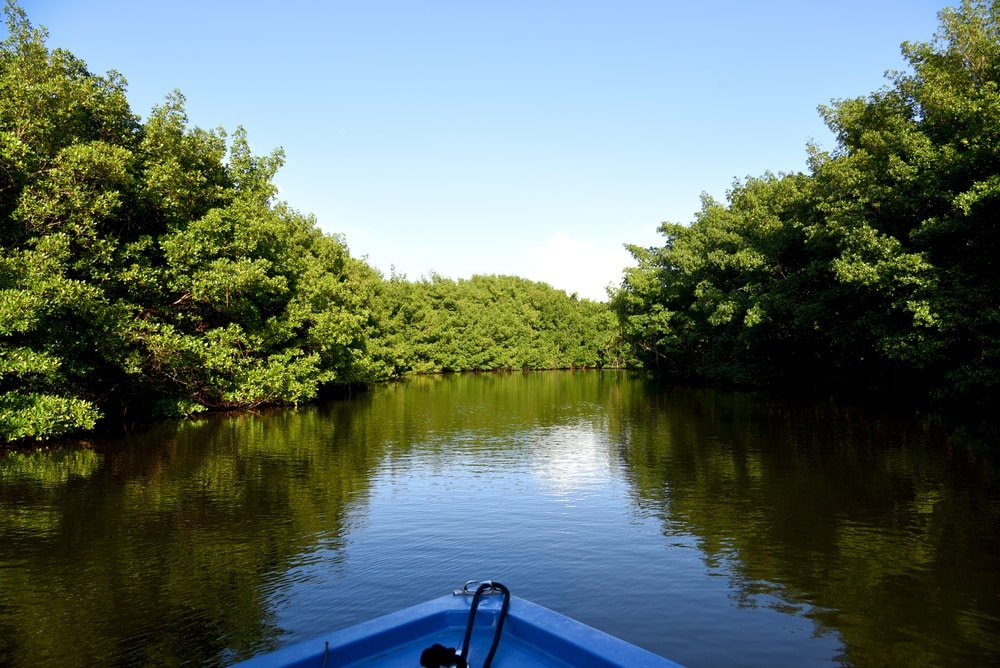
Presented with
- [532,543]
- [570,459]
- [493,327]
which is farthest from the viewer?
[493,327]

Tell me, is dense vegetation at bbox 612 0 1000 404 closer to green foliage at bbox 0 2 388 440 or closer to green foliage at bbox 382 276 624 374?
green foliage at bbox 0 2 388 440

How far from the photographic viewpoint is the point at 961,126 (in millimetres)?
24188

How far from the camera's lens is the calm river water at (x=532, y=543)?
24.0ft

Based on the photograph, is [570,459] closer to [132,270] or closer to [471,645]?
[471,645]

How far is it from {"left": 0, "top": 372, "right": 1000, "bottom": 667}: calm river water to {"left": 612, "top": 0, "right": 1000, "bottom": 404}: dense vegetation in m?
5.65

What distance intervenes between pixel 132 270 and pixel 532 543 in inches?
825

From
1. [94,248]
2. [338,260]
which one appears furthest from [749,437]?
[338,260]

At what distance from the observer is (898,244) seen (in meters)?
24.6

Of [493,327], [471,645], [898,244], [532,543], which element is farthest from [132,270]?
[493,327]

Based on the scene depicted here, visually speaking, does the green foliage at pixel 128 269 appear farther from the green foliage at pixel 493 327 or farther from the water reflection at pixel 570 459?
the green foliage at pixel 493 327

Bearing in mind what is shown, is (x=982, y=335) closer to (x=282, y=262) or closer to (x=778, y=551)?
(x=778, y=551)

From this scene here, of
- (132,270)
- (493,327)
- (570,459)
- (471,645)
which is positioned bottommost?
(570,459)

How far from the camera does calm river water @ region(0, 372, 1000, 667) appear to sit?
7320 mm

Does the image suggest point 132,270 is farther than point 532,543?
Yes
